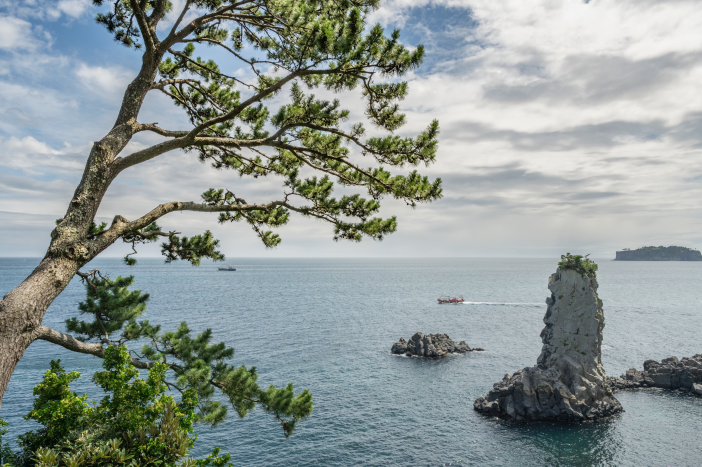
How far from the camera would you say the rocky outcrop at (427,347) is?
4734 centimetres

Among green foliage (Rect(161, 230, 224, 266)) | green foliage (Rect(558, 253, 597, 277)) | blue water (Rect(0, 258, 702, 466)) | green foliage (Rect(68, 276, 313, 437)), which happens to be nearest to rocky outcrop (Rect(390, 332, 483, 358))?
blue water (Rect(0, 258, 702, 466))

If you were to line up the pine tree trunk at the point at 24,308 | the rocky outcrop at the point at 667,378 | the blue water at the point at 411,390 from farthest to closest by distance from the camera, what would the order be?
the rocky outcrop at the point at 667,378 → the blue water at the point at 411,390 → the pine tree trunk at the point at 24,308

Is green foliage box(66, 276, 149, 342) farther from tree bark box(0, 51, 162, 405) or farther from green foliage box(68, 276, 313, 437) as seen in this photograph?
tree bark box(0, 51, 162, 405)

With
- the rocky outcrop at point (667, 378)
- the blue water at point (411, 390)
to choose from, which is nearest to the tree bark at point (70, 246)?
the blue water at point (411, 390)

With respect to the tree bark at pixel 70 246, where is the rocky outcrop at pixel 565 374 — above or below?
below

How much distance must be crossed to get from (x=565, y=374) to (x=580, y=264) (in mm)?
9420

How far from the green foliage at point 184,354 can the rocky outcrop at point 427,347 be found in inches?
1500

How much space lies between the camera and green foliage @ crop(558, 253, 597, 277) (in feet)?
110

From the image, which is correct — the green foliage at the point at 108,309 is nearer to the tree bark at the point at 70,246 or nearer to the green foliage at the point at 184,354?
the green foliage at the point at 184,354

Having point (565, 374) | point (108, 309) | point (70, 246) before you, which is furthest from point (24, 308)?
point (565, 374)

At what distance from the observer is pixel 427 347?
1879 inches

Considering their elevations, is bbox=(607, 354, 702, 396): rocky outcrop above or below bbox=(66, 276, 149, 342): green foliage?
below

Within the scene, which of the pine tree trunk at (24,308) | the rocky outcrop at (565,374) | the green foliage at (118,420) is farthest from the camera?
the rocky outcrop at (565,374)

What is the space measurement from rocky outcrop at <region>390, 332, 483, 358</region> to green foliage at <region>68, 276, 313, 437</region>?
3811 centimetres
